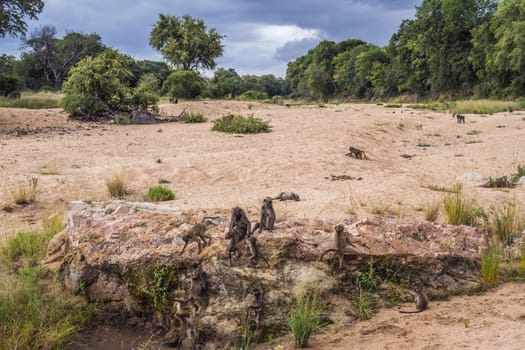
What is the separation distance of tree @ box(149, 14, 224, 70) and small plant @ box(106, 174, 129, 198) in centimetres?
3599

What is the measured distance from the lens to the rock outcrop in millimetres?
4047

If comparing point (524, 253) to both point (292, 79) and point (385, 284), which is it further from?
point (292, 79)

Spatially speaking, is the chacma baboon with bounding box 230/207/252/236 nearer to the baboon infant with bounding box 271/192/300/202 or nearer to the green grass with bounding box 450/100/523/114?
the baboon infant with bounding box 271/192/300/202

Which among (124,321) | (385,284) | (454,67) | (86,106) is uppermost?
(454,67)

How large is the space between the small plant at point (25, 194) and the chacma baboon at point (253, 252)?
15.7 feet

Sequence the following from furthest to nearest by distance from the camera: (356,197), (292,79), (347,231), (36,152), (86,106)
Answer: (292,79) < (86,106) < (36,152) < (356,197) < (347,231)

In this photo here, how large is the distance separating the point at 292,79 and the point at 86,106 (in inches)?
2416

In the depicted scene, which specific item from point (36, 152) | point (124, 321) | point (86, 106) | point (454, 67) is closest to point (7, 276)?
point (124, 321)

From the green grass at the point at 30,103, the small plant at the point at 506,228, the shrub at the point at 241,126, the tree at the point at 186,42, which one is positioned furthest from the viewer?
the tree at the point at 186,42

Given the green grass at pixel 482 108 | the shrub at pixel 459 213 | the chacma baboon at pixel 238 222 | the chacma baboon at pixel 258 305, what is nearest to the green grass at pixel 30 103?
the chacma baboon at pixel 238 222

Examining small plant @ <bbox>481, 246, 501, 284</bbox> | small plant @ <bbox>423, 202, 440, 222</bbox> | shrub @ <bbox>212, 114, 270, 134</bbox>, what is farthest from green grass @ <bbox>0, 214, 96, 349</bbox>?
shrub @ <bbox>212, 114, 270, 134</bbox>

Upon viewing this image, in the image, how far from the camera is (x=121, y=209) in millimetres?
4969

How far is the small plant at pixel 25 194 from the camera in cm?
706

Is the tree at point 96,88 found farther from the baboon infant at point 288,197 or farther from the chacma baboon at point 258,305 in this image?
the chacma baboon at point 258,305
